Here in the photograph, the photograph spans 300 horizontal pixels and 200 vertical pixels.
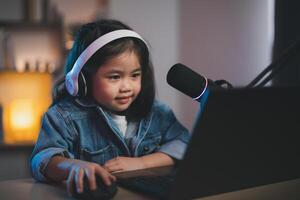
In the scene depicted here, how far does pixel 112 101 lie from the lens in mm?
1121

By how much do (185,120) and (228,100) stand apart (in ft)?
6.75

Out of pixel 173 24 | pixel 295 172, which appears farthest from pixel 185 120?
pixel 295 172

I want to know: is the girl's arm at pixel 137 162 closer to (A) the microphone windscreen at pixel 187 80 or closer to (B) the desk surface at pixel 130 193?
(B) the desk surface at pixel 130 193

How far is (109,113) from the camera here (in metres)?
1.20

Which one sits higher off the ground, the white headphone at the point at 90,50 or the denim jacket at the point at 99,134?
the white headphone at the point at 90,50

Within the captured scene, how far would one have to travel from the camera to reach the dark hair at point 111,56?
109cm

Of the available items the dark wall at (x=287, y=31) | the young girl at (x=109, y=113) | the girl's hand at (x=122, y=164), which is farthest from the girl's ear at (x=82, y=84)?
the dark wall at (x=287, y=31)

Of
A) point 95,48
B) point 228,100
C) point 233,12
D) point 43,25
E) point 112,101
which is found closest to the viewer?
point 228,100

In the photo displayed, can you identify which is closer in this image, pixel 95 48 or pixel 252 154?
pixel 252 154

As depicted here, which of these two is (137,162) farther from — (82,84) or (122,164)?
(82,84)

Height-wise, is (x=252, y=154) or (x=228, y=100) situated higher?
(x=228, y=100)

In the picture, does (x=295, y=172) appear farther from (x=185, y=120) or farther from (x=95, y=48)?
(x=185, y=120)

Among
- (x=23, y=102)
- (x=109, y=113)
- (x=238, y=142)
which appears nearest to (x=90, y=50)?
(x=109, y=113)

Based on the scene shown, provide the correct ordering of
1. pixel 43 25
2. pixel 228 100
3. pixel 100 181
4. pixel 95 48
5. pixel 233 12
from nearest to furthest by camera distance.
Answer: pixel 228 100 < pixel 100 181 < pixel 95 48 < pixel 233 12 < pixel 43 25
